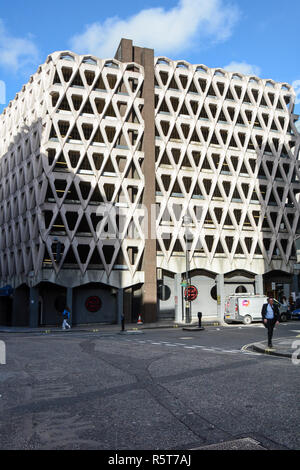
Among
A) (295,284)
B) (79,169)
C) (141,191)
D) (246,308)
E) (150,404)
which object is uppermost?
(79,169)

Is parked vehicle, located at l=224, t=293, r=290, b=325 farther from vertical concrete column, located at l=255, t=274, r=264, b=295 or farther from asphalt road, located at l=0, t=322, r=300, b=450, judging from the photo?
asphalt road, located at l=0, t=322, r=300, b=450

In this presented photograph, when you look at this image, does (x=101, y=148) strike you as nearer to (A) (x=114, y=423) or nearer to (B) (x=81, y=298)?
(B) (x=81, y=298)

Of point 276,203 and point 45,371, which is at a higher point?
point 276,203

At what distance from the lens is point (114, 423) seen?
5.66m

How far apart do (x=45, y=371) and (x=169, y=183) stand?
121 feet

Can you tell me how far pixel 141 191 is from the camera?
42.6 meters

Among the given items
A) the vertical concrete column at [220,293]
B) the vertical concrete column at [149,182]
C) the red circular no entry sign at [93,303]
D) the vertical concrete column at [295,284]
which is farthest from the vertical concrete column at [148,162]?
the vertical concrete column at [295,284]

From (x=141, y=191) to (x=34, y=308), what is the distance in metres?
15.9

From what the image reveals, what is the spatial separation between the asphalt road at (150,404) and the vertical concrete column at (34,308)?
27426mm

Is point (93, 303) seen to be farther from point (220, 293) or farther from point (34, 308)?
point (220, 293)

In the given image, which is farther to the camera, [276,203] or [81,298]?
[276,203]

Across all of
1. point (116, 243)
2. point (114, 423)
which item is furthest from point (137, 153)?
point (114, 423)

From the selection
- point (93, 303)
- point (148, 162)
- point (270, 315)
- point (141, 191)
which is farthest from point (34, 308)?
point (270, 315)

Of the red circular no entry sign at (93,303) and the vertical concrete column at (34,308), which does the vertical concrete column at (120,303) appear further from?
the vertical concrete column at (34,308)
